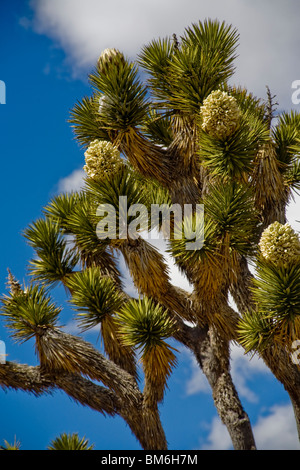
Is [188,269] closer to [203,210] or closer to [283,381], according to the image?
[203,210]

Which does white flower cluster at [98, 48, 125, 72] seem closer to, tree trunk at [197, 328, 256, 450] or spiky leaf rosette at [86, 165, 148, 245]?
spiky leaf rosette at [86, 165, 148, 245]

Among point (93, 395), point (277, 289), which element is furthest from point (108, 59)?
point (93, 395)

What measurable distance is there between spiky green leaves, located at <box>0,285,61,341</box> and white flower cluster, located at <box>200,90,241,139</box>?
9.16 ft

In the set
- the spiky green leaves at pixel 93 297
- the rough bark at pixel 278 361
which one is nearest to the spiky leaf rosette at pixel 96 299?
the spiky green leaves at pixel 93 297

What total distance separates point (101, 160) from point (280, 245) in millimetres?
2106

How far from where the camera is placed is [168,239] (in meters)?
7.00

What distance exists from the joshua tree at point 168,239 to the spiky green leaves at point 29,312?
0.02 metres

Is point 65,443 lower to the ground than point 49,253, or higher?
lower

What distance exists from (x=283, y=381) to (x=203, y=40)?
4199 millimetres

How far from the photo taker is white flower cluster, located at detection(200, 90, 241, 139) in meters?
6.61

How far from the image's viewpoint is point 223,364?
25.9 feet

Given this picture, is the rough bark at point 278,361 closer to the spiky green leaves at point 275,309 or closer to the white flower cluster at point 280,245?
the spiky green leaves at point 275,309

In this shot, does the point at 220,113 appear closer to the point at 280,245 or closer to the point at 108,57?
the point at 280,245
